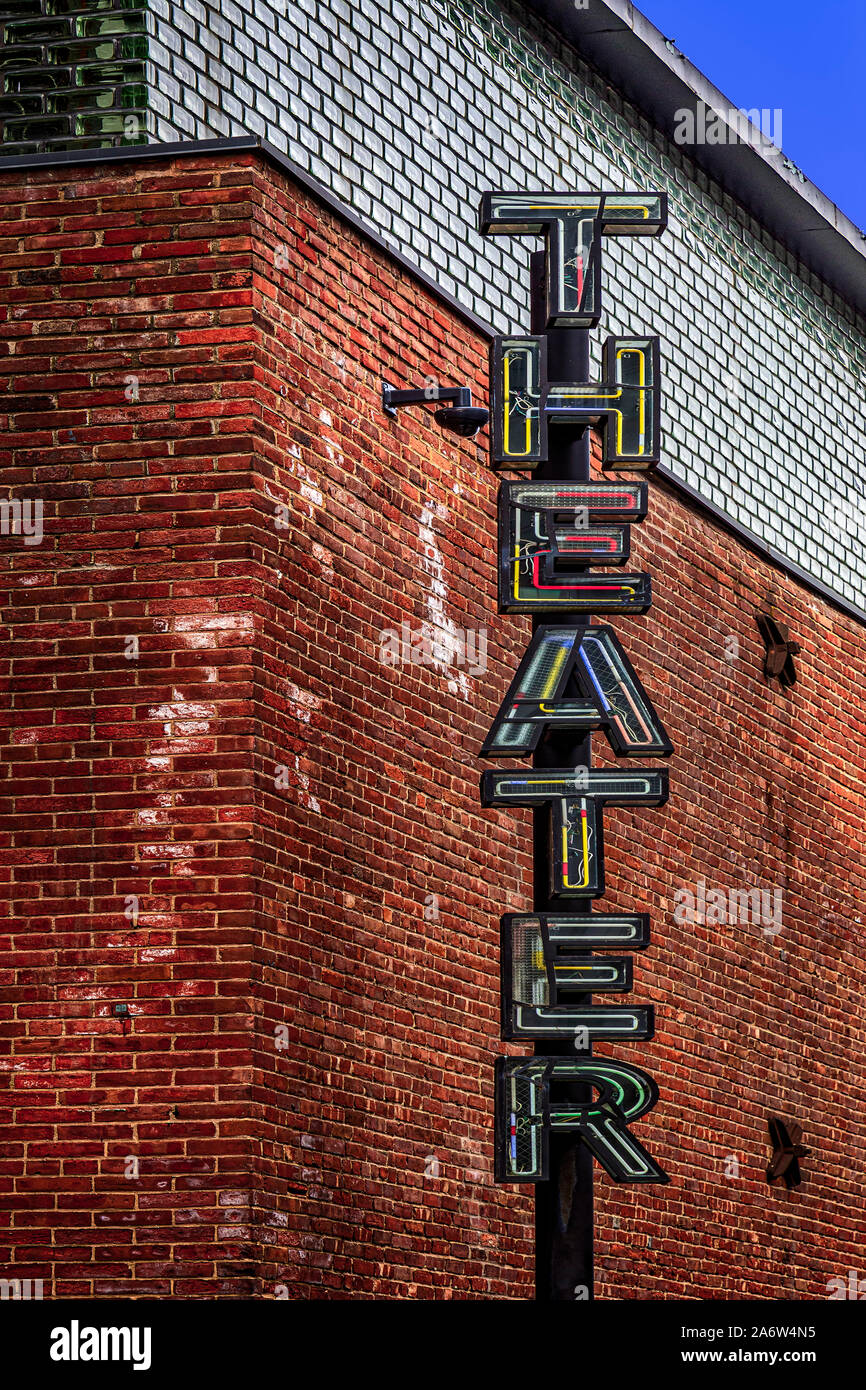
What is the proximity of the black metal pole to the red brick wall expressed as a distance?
41.6 inches

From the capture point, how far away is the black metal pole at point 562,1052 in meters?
11.3

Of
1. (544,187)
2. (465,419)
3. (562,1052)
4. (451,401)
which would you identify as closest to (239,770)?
(562,1052)

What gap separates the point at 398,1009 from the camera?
12633mm

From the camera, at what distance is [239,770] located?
36.3 ft

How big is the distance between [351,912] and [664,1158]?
444 centimetres

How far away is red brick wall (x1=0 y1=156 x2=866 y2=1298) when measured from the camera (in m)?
10.8

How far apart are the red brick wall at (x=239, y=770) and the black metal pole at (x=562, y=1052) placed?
1057 mm

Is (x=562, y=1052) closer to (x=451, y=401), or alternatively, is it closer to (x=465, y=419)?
(x=465, y=419)

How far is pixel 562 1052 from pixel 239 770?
229cm

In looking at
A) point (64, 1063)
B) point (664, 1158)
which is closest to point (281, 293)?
point (64, 1063)

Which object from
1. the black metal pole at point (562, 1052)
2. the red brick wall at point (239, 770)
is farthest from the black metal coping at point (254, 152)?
the black metal pole at point (562, 1052)

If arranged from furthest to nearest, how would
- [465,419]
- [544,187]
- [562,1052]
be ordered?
[544,187] < [465,419] < [562,1052]

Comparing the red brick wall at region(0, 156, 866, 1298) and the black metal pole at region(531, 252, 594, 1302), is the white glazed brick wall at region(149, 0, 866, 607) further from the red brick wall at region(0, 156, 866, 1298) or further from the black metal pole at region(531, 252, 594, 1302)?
the black metal pole at region(531, 252, 594, 1302)
